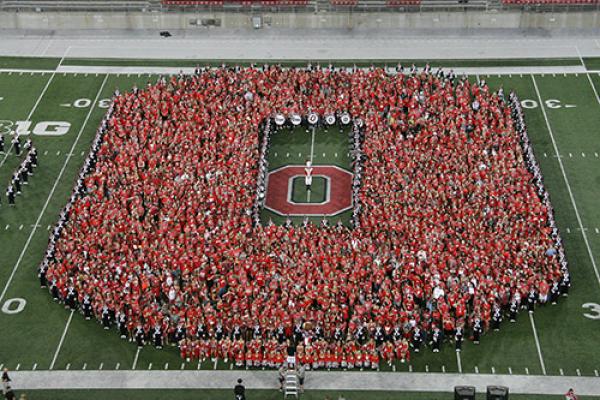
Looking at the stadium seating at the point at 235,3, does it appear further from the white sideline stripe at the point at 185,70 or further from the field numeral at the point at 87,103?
the field numeral at the point at 87,103

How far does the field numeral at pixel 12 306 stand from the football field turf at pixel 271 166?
0.05 meters

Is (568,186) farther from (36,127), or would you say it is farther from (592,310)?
(36,127)

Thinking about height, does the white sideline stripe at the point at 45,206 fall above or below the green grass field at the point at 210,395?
above

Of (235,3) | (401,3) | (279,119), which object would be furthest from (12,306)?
(401,3)

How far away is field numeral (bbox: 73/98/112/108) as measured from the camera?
194ft

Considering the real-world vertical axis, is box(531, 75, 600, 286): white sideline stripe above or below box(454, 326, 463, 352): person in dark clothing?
above

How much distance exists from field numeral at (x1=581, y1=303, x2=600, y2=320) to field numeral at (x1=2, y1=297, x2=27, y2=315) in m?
21.5

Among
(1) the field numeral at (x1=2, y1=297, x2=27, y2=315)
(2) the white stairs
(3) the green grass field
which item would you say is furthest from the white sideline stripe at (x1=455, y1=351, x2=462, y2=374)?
(1) the field numeral at (x1=2, y1=297, x2=27, y2=315)

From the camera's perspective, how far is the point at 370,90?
55.8 metres

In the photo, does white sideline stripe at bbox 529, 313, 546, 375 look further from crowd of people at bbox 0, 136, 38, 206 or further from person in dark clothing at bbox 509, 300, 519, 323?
crowd of people at bbox 0, 136, 38, 206

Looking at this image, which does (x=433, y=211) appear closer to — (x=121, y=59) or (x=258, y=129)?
(x=258, y=129)

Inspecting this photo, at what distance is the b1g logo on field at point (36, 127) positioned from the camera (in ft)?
186

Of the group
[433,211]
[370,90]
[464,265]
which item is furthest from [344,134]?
[464,265]

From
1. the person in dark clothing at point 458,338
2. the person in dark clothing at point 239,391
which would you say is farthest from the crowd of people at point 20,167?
the person in dark clothing at point 458,338
